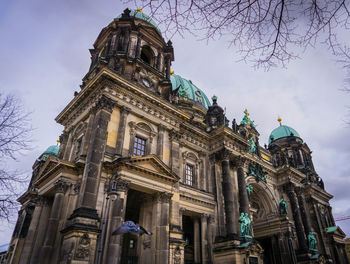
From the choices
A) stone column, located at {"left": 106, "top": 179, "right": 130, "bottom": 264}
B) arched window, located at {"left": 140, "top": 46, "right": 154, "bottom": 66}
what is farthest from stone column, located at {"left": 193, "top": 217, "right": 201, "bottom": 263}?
arched window, located at {"left": 140, "top": 46, "right": 154, "bottom": 66}

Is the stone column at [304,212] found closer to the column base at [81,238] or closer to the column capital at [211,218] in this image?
the column capital at [211,218]

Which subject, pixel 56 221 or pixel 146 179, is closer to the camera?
pixel 56 221

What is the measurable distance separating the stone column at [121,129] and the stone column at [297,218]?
2282 cm

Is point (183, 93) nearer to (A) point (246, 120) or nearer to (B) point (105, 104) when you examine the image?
(A) point (246, 120)

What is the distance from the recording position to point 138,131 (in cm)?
2020

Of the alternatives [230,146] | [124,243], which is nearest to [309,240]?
[230,146]

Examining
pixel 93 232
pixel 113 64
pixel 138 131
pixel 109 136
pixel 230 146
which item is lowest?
pixel 93 232

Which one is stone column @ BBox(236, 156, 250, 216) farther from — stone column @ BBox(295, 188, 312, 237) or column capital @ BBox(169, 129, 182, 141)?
stone column @ BBox(295, 188, 312, 237)

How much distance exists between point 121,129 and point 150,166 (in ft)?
11.1

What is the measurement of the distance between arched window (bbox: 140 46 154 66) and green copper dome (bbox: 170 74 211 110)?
12757 millimetres

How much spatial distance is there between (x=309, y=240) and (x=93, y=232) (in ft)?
83.9

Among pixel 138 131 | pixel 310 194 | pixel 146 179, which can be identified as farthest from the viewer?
pixel 310 194

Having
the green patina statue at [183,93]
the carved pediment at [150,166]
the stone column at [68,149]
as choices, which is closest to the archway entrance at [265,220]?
the carved pediment at [150,166]

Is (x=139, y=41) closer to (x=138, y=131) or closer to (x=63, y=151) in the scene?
(x=138, y=131)
